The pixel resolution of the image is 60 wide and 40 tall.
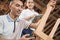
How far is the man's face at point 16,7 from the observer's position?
1380 millimetres

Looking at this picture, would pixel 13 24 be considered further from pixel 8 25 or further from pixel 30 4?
pixel 30 4

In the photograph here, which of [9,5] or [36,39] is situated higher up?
[9,5]

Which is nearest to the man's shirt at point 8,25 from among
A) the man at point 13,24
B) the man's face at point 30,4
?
the man at point 13,24

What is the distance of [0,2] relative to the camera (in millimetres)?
1590

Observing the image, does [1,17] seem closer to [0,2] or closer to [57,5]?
[0,2]

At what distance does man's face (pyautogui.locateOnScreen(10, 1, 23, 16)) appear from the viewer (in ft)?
4.53

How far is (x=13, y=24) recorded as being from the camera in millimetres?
1391

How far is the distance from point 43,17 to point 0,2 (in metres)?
0.41

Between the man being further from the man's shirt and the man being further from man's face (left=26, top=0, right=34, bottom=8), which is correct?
man's face (left=26, top=0, right=34, bottom=8)

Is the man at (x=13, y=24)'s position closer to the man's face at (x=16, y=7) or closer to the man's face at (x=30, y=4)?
the man's face at (x=16, y=7)

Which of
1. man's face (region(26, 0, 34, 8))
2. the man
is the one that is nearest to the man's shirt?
the man

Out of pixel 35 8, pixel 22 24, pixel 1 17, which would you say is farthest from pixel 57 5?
pixel 1 17

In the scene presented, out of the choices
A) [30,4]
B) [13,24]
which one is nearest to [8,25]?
[13,24]

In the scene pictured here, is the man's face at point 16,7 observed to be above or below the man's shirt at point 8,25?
above
